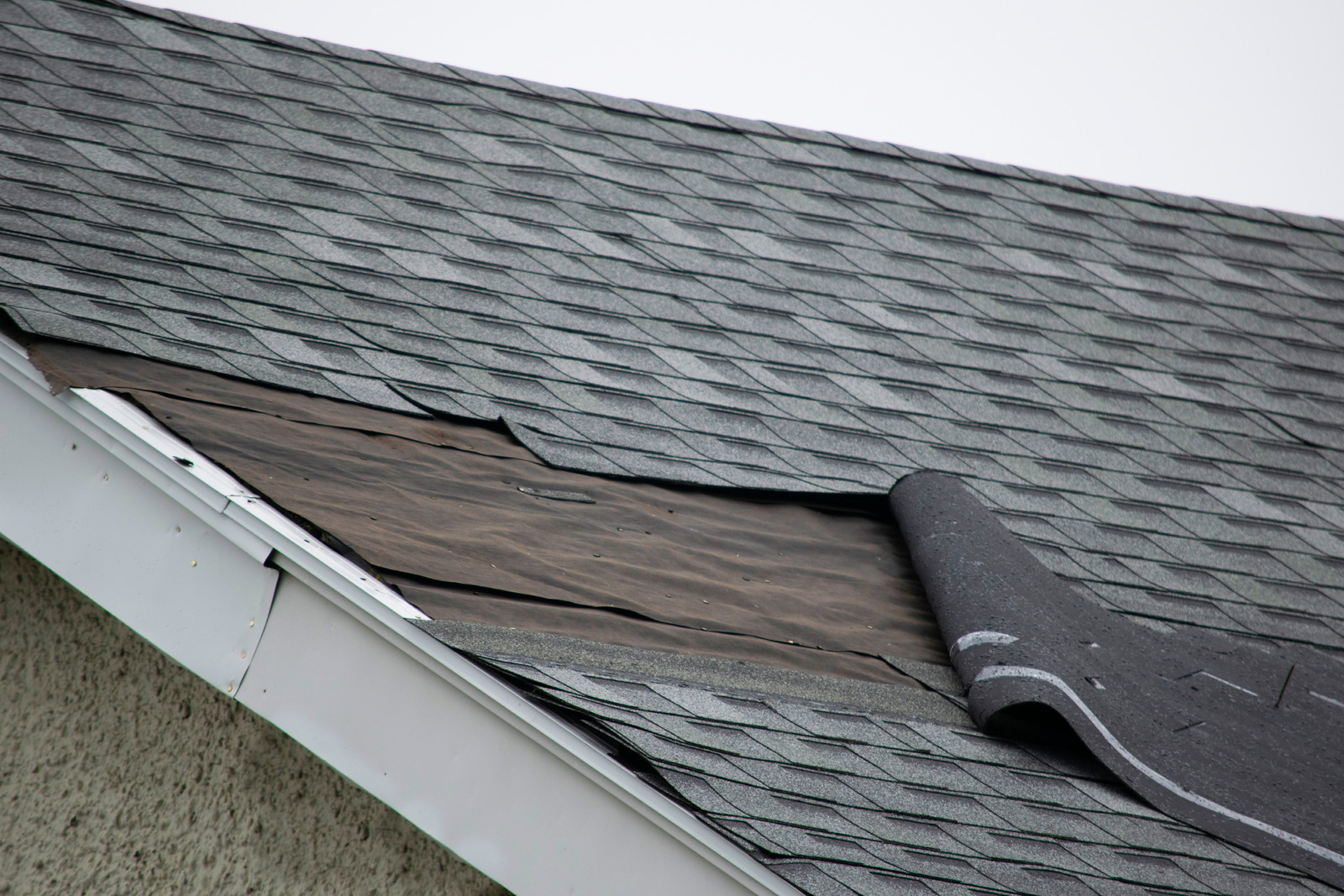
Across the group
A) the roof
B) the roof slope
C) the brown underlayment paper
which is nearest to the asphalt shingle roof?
the roof

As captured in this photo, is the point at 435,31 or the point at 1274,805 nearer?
the point at 1274,805

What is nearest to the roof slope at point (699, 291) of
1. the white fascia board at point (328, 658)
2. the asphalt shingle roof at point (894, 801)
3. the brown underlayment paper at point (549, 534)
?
the brown underlayment paper at point (549, 534)

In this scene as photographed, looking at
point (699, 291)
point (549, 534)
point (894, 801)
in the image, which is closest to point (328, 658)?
point (549, 534)

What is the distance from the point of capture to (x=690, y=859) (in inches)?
66.8

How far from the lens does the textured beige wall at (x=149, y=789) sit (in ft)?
7.15

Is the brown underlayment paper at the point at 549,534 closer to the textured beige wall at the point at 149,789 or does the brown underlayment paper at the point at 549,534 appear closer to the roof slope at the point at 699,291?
the roof slope at the point at 699,291

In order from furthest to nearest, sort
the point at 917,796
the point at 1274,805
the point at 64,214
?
the point at 64,214 < the point at 1274,805 < the point at 917,796

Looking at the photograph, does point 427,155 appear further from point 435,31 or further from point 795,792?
point 435,31

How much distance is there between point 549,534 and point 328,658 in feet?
2.88

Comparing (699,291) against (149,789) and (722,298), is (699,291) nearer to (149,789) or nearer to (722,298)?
(722,298)

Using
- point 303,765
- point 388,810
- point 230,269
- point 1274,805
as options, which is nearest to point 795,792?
point 388,810

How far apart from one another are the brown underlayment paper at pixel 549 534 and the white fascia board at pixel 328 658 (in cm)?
17

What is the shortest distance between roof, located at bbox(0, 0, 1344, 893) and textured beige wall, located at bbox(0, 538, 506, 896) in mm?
733

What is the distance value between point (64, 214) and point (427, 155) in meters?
1.41
